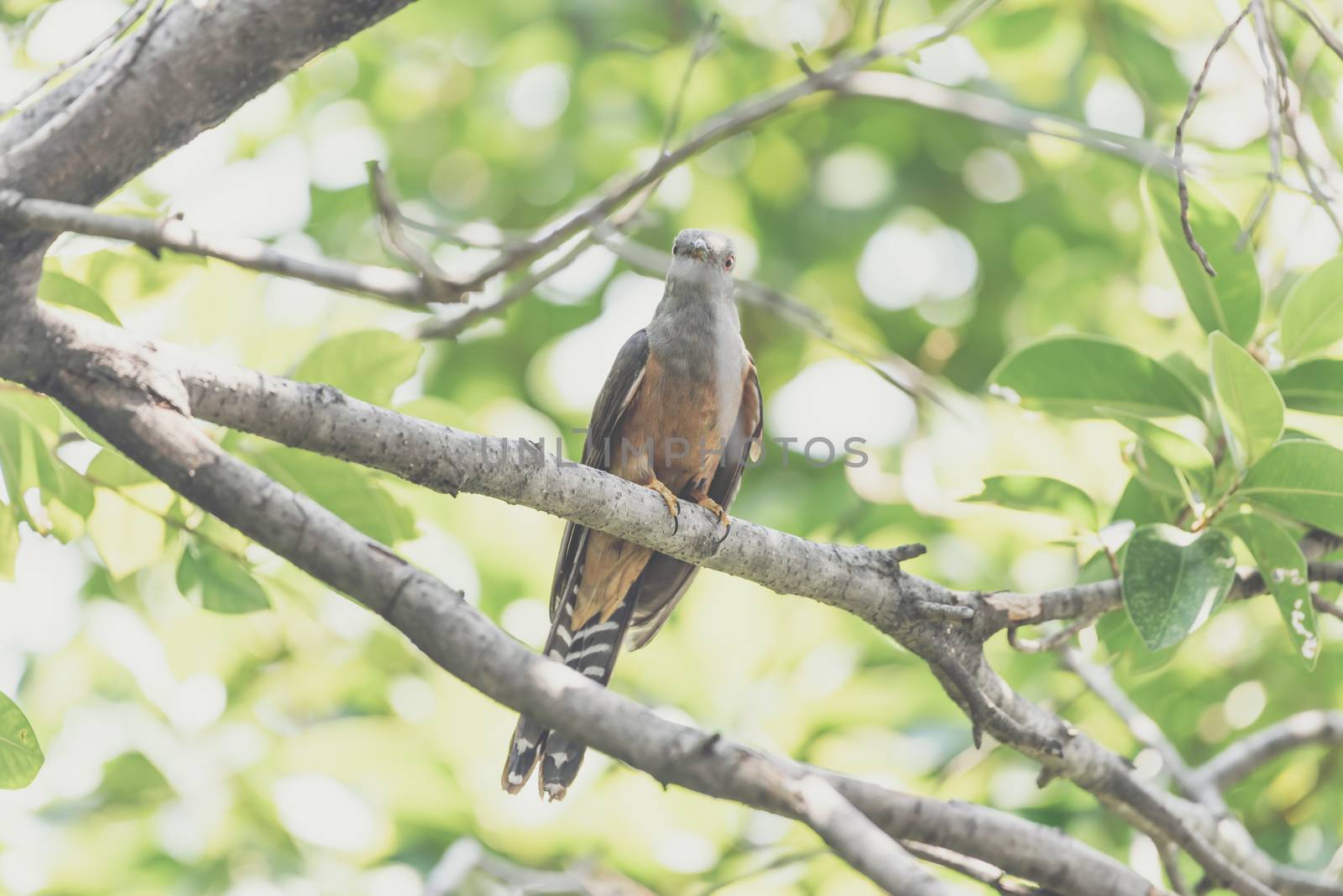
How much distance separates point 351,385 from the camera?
329 centimetres

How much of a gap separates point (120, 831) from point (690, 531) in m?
3.50

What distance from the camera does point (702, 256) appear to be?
495cm

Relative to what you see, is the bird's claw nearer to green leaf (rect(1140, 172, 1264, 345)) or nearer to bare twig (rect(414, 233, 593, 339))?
bare twig (rect(414, 233, 593, 339))

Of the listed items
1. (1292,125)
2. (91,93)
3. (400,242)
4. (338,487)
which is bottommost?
(338,487)

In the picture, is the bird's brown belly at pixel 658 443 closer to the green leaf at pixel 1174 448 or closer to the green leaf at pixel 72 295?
the green leaf at pixel 1174 448

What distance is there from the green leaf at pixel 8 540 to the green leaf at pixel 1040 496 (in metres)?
2.64

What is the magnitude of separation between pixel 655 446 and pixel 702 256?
923 millimetres

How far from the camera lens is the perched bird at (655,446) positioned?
14.9ft

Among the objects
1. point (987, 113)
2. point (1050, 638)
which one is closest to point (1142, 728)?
point (1050, 638)

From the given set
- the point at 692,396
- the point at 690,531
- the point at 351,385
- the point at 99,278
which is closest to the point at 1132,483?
the point at 690,531

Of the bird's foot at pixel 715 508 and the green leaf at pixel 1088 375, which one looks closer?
the bird's foot at pixel 715 508

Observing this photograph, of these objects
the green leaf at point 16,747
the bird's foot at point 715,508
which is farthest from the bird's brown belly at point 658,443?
the green leaf at point 16,747

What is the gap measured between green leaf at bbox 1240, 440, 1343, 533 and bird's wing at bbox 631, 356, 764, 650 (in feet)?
6.75

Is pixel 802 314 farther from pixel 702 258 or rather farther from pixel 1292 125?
pixel 1292 125
